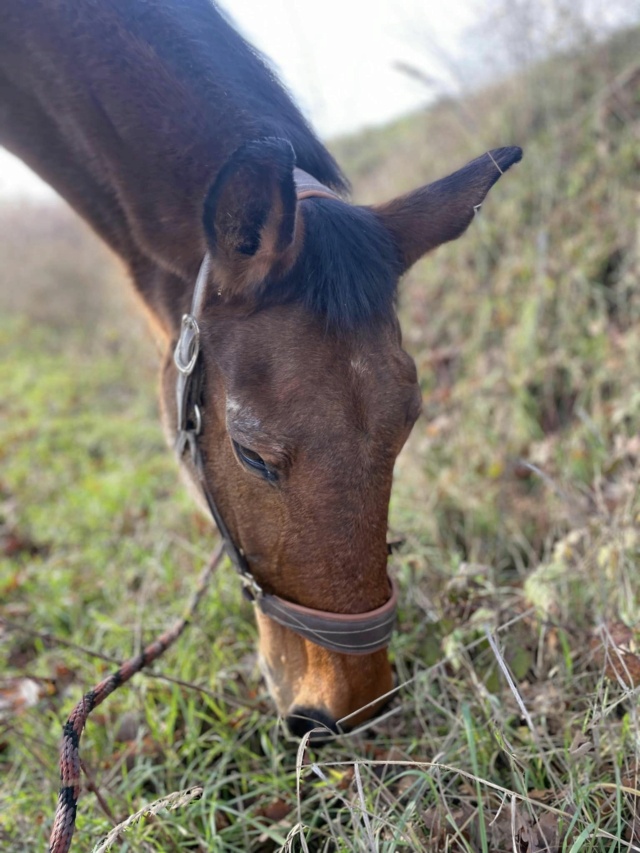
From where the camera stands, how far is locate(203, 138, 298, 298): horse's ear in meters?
1.31

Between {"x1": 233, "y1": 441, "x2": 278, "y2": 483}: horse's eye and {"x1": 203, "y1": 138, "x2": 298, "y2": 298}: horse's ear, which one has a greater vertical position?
{"x1": 203, "y1": 138, "x2": 298, "y2": 298}: horse's ear

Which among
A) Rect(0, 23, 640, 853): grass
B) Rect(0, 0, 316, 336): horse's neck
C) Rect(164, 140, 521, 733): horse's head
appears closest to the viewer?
Rect(164, 140, 521, 733): horse's head

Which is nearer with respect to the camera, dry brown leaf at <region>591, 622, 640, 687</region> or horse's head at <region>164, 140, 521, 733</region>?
horse's head at <region>164, 140, 521, 733</region>

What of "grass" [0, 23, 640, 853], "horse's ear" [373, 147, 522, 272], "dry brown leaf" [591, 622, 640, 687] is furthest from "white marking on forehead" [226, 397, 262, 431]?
"dry brown leaf" [591, 622, 640, 687]

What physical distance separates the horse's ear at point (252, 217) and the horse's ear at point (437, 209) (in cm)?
40

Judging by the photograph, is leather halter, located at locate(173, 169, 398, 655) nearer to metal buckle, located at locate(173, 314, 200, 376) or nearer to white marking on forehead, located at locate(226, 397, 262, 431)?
metal buckle, located at locate(173, 314, 200, 376)

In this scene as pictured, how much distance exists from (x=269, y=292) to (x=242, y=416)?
330mm

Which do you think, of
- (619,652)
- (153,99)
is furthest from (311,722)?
(153,99)

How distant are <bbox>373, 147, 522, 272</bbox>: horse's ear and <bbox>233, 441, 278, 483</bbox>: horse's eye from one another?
0.71m

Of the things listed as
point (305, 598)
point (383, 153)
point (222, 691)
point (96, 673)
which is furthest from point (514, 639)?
point (383, 153)

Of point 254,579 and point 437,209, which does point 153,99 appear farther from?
point 254,579

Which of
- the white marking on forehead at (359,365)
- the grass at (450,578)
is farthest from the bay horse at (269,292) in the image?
the grass at (450,578)

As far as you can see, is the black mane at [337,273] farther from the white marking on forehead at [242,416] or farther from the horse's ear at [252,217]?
the white marking on forehead at [242,416]

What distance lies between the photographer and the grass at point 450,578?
1639 mm
